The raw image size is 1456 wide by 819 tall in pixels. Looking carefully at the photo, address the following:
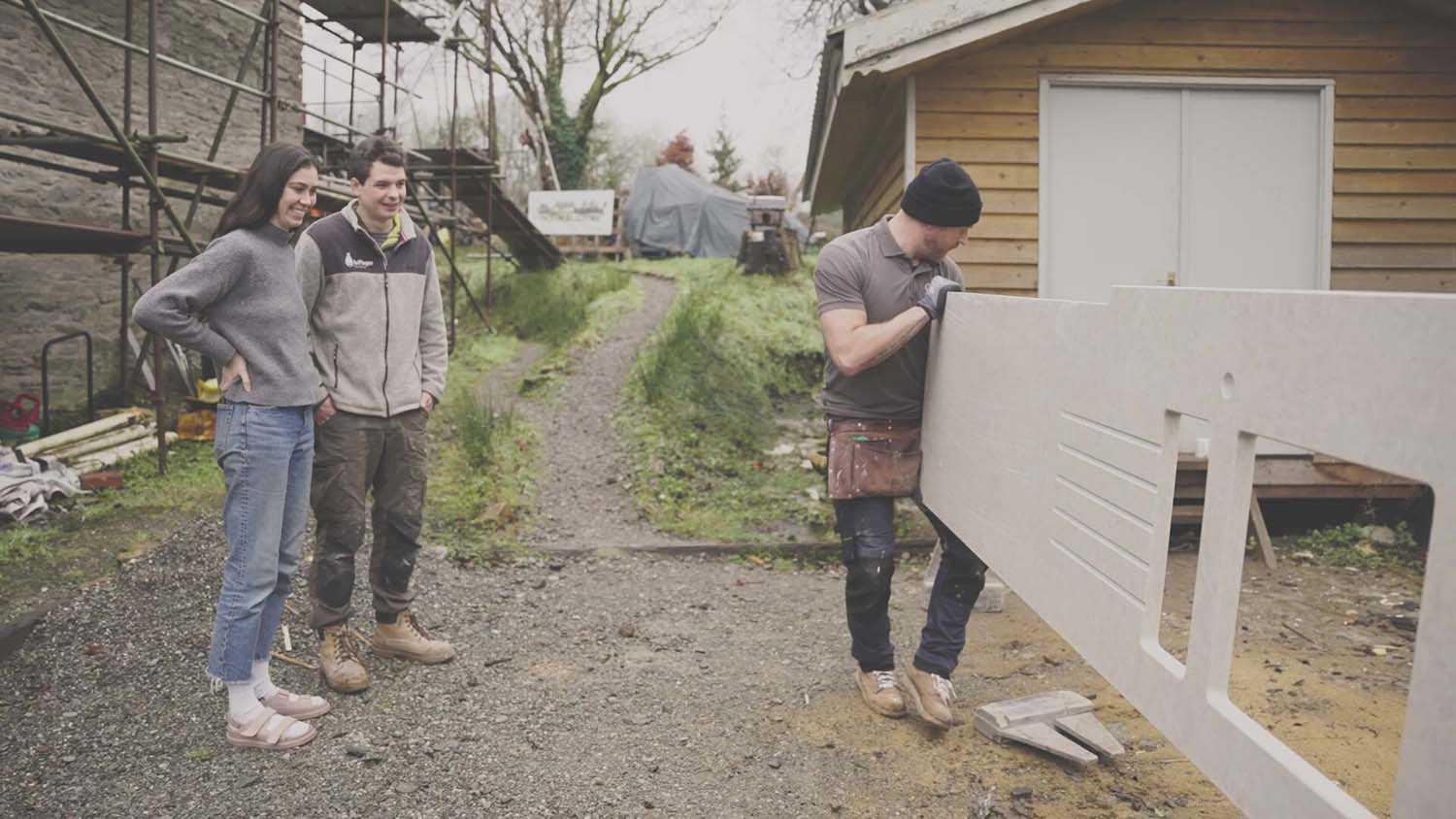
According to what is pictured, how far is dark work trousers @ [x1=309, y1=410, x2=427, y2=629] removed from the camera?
3.46 m

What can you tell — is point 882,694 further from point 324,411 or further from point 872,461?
point 324,411

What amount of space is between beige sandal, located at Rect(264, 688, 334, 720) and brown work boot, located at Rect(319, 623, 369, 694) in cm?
19

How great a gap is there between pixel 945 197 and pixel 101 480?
559 centimetres

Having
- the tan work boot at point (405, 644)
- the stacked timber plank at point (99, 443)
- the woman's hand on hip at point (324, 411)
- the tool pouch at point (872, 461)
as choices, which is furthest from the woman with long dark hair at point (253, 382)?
the stacked timber plank at point (99, 443)

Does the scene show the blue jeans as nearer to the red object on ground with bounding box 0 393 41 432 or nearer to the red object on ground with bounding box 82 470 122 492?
the red object on ground with bounding box 82 470 122 492

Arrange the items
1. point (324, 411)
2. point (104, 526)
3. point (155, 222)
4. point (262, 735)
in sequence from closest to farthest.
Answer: point (262, 735)
point (324, 411)
point (104, 526)
point (155, 222)

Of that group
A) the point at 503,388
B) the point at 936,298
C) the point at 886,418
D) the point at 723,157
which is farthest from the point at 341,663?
the point at 723,157

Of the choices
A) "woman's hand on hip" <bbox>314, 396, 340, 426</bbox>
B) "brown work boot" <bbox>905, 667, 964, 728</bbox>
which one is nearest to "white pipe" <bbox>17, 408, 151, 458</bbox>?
"woman's hand on hip" <bbox>314, 396, 340, 426</bbox>

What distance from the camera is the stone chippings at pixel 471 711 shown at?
2.85 m

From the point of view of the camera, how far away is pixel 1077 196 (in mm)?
5902

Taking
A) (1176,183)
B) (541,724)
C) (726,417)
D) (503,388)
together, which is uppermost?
(1176,183)

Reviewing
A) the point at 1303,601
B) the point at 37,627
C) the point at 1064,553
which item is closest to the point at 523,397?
the point at 37,627

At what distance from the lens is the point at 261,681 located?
3271mm

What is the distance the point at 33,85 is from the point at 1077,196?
766cm
